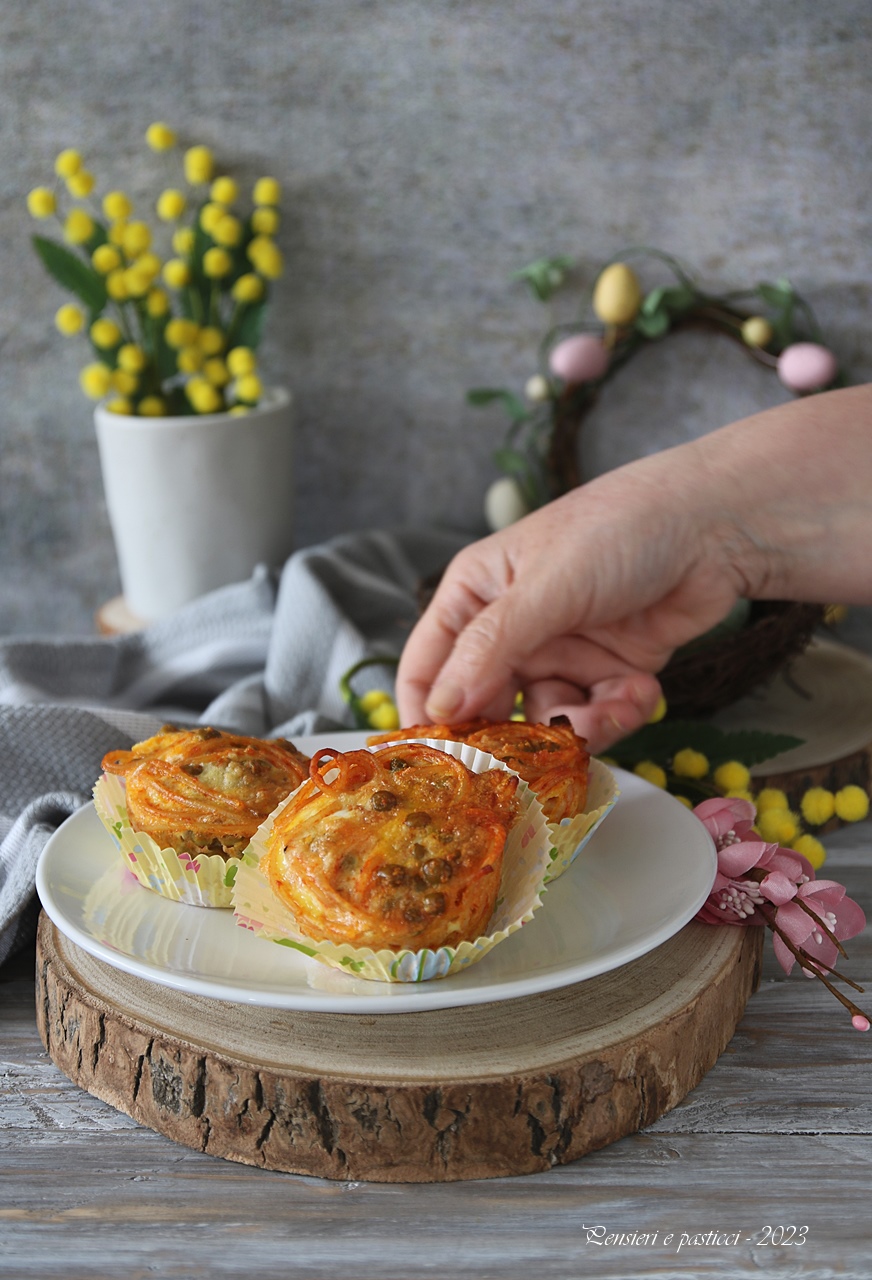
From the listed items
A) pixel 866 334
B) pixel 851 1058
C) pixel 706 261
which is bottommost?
pixel 851 1058

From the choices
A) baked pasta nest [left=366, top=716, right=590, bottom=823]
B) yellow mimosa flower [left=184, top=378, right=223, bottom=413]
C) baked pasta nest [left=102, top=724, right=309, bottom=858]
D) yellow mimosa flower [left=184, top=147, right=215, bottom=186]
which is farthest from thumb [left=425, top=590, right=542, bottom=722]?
yellow mimosa flower [left=184, top=147, right=215, bottom=186]

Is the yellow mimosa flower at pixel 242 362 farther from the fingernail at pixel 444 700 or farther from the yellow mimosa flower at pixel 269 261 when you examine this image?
the fingernail at pixel 444 700

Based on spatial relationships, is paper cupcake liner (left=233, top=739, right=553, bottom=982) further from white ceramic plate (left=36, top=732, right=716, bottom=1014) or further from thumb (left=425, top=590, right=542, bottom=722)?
thumb (left=425, top=590, right=542, bottom=722)

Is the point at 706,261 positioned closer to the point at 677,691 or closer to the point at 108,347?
the point at 677,691

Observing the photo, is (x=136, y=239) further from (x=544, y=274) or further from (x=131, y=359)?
(x=544, y=274)

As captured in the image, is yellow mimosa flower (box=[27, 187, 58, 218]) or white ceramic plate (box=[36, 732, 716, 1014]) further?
yellow mimosa flower (box=[27, 187, 58, 218])

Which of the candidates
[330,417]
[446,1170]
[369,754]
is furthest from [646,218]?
[446,1170]
